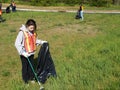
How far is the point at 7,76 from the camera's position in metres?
8.66

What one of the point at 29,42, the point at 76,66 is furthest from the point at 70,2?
the point at 29,42

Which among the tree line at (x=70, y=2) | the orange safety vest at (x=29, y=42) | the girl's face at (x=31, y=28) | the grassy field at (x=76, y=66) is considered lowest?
the grassy field at (x=76, y=66)

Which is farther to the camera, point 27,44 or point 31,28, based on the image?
point 27,44

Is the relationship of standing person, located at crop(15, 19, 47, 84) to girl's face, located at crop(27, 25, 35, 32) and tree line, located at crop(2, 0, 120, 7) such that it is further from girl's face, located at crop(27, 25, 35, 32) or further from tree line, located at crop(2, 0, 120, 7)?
tree line, located at crop(2, 0, 120, 7)

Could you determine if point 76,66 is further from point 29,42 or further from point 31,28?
point 31,28

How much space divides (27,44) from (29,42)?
0.07 m

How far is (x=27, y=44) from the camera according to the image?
7348 mm

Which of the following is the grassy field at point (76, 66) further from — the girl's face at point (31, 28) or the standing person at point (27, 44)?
the girl's face at point (31, 28)

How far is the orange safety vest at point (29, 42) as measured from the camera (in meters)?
7.26

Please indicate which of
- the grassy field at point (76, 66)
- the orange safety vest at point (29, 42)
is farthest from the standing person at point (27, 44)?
the grassy field at point (76, 66)

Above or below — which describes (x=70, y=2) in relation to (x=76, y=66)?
above

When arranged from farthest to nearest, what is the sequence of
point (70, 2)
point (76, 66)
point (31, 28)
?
point (70, 2) → point (76, 66) → point (31, 28)

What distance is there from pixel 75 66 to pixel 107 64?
0.96 metres

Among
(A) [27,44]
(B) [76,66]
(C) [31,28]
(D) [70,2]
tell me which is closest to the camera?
(C) [31,28]
